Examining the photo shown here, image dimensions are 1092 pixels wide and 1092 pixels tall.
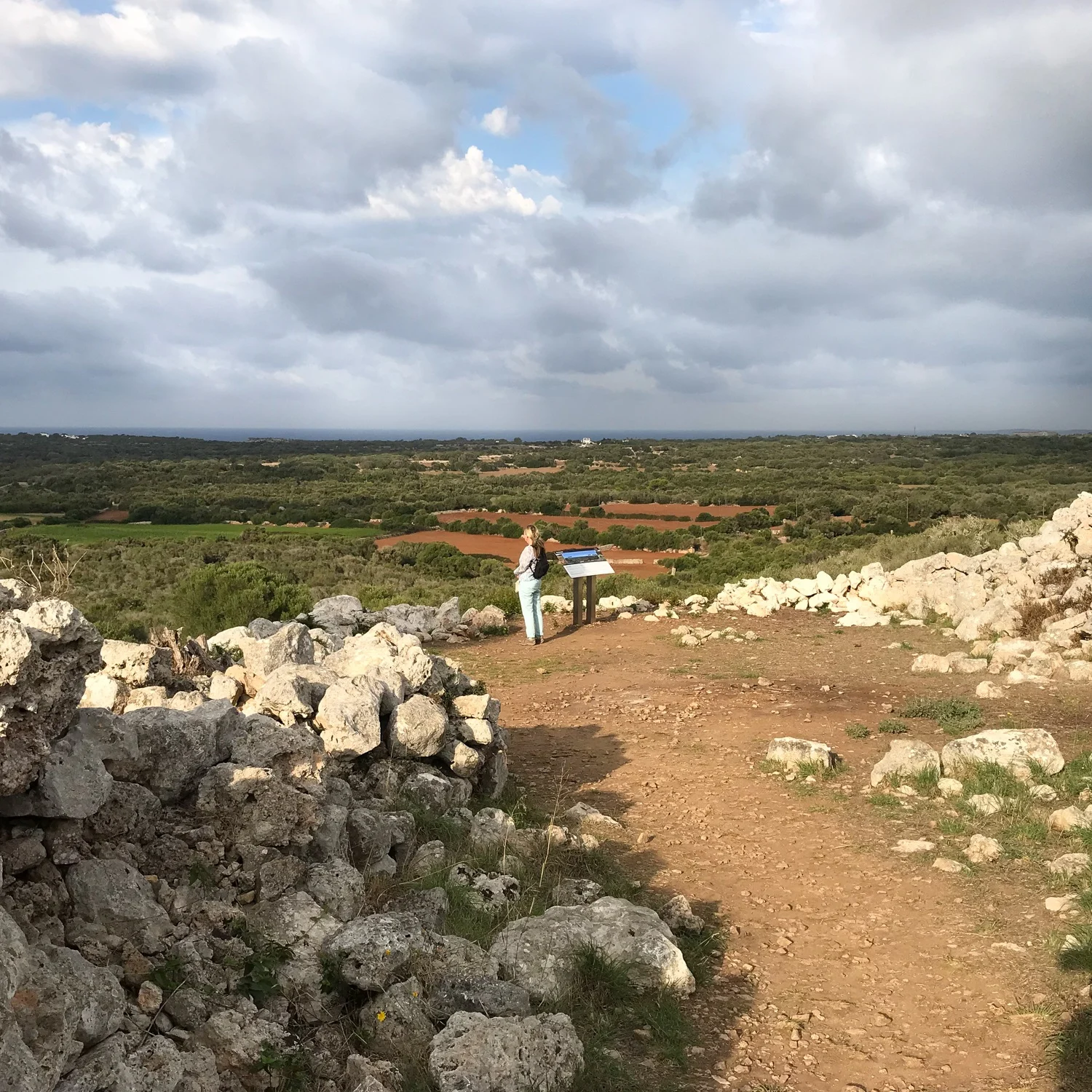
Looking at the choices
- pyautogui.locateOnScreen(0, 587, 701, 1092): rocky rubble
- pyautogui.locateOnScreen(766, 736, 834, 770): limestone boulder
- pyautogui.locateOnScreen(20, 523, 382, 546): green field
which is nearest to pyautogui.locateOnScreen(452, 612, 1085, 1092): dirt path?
pyautogui.locateOnScreen(766, 736, 834, 770): limestone boulder

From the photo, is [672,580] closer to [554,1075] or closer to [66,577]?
[66,577]

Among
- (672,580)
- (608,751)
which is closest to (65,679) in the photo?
(608,751)

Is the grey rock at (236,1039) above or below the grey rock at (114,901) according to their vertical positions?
below

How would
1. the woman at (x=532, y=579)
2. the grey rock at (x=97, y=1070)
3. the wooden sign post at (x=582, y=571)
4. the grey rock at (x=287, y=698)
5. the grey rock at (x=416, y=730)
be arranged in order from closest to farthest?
1. the grey rock at (x=97, y=1070)
2. the grey rock at (x=287, y=698)
3. the grey rock at (x=416, y=730)
4. the woman at (x=532, y=579)
5. the wooden sign post at (x=582, y=571)

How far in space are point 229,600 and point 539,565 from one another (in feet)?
18.3

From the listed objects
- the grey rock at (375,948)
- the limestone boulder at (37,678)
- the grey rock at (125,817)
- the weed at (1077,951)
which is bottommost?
the weed at (1077,951)

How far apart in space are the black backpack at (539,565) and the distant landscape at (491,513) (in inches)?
136

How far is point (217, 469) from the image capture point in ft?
296

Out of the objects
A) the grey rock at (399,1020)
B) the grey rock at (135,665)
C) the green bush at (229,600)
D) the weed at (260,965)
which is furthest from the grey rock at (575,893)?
the green bush at (229,600)

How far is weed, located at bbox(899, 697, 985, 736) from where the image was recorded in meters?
9.03

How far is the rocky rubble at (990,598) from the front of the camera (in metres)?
11.2

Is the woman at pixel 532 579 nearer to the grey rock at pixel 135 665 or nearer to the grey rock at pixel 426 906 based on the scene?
the grey rock at pixel 135 665

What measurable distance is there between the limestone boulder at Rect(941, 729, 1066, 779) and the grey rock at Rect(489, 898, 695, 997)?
379 centimetres

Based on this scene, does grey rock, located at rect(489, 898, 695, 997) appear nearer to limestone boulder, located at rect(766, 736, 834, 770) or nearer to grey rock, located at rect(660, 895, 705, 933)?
grey rock, located at rect(660, 895, 705, 933)
